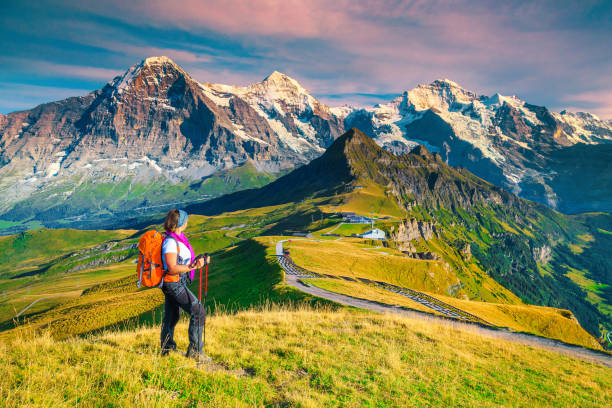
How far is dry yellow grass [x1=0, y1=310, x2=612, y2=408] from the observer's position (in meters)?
7.11

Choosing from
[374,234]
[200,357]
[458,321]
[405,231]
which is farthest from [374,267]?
[405,231]

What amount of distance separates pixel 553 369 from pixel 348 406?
11893 mm

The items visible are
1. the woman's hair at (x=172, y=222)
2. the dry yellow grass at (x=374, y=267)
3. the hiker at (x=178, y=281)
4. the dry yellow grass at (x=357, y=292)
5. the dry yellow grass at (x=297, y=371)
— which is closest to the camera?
the dry yellow grass at (x=297, y=371)

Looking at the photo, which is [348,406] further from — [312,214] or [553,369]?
[312,214]

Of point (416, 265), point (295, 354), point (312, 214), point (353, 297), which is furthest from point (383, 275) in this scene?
point (312, 214)

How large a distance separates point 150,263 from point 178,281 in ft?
3.51

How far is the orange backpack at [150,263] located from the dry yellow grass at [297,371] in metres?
2.21

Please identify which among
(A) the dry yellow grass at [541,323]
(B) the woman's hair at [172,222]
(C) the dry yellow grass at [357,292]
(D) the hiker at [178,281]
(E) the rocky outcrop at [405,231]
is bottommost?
(A) the dry yellow grass at [541,323]

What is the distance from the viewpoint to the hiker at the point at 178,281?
8.80 metres

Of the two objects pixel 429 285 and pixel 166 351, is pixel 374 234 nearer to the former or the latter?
pixel 429 285

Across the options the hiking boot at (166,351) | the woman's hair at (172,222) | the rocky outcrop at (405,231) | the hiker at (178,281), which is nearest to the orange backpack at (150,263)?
the hiker at (178,281)

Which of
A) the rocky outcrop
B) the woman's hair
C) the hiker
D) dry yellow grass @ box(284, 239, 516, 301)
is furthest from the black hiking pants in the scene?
the rocky outcrop

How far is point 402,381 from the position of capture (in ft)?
31.9

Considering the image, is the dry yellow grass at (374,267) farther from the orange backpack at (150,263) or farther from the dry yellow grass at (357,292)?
the orange backpack at (150,263)
